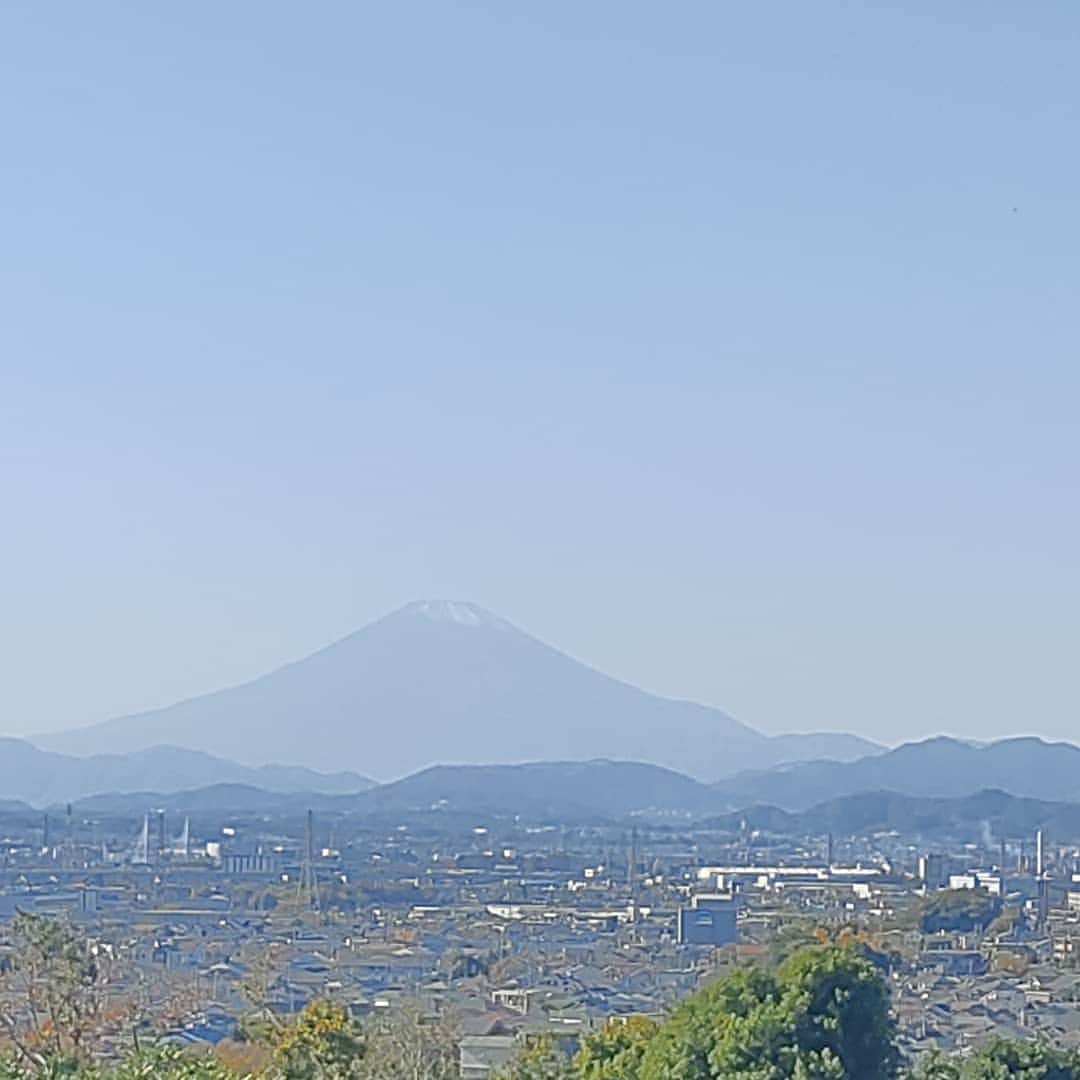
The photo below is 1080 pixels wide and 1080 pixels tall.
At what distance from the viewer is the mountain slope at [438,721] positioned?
14762 cm

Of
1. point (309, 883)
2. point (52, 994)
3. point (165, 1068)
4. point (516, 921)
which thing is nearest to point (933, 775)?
point (309, 883)

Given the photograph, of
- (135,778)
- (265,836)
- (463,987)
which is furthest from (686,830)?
(463,987)

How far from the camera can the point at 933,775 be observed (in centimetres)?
11906

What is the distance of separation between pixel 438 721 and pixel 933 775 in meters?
42.9

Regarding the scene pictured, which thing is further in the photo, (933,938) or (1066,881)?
(1066,881)

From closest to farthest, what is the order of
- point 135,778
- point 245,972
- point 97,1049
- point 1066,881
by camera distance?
point 97,1049 < point 245,972 < point 1066,881 < point 135,778

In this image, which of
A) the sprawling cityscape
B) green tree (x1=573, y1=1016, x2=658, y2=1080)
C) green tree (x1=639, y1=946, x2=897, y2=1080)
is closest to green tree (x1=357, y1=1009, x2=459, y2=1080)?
the sprawling cityscape

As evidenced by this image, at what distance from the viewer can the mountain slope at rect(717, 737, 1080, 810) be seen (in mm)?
112856

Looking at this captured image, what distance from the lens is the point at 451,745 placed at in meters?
150

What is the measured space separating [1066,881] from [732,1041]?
4141cm

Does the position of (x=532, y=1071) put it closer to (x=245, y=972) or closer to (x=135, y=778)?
(x=245, y=972)

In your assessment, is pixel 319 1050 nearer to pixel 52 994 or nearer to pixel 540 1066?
pixel 540 1066

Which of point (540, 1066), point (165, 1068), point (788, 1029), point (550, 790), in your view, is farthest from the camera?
point (550, 790)

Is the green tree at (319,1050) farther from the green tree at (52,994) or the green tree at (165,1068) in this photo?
the green tree at (165,1068)
